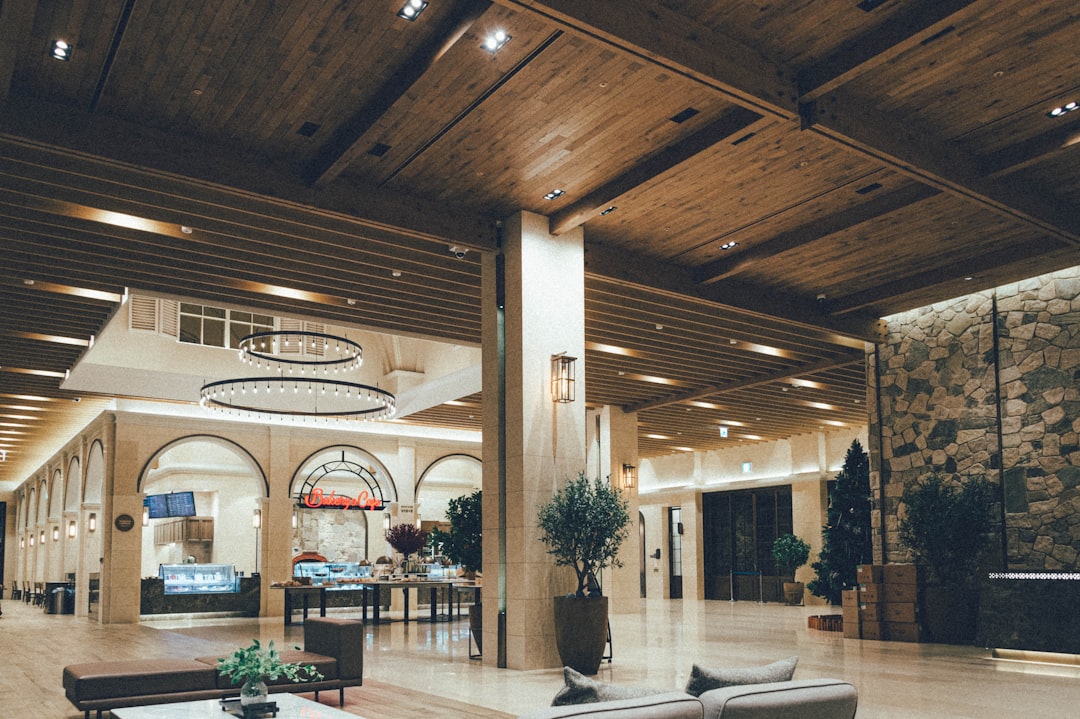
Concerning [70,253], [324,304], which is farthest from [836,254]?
[70,253]

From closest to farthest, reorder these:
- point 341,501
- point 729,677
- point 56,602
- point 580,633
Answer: point 729,677, point 580,633, point 56,602, point 341,501

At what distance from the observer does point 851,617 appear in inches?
495

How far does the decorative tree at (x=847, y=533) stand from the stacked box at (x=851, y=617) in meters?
1.64

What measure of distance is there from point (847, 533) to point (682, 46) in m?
10.2

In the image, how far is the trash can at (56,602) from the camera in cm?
1973

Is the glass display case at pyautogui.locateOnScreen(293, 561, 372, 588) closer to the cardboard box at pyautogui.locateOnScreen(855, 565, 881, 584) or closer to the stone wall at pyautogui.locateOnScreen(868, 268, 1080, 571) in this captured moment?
the cardboard box at pyautogui.locateOnScreen(855, 565, 881, 584)

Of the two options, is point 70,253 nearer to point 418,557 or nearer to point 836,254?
point 836,254

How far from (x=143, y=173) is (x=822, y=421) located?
1697 cm

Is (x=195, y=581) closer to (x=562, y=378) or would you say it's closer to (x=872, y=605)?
(x=562, y=378)

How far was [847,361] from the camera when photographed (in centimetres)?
1481

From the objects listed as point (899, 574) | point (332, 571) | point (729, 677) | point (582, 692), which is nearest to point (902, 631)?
point (899, 574)

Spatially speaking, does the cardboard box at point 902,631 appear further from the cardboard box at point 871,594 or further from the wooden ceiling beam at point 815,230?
the wooden ceiling beam at point 815,230

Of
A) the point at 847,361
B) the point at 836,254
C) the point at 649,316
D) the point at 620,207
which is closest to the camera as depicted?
the point at 620,207

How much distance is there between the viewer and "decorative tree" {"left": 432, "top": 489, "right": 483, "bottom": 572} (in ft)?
36.6
